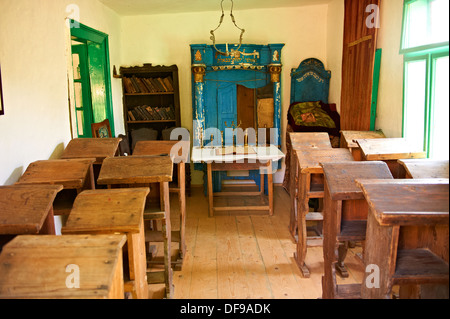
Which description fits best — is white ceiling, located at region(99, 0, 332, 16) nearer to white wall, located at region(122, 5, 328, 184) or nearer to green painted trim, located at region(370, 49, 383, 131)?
white wall, located at region(122, 5, 328, 184)

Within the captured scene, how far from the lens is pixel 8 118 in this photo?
2826mm

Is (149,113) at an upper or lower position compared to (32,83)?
lower

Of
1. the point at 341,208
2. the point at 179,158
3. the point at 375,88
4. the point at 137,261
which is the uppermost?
the point at 375,88

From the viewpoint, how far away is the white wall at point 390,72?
3.38m

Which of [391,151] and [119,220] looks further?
[391,151]

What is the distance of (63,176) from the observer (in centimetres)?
280

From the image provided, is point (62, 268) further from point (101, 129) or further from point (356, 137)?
point (101, 129)

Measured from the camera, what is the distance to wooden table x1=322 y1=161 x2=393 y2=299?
2.23 metres

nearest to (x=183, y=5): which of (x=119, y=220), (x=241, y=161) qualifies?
(x=241, y=161)

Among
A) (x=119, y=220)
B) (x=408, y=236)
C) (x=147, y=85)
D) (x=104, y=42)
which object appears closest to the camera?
(x=408, y=236)

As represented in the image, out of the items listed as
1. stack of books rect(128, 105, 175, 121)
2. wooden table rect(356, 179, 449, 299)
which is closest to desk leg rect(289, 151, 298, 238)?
wooden table rect(356, 179, 449, 299)

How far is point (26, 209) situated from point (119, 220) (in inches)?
A: 21.8

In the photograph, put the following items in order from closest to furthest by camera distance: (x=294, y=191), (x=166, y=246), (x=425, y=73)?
1. (x=166, y=246)
2. (x=425, y=73)
3. (x=294, y=191)
